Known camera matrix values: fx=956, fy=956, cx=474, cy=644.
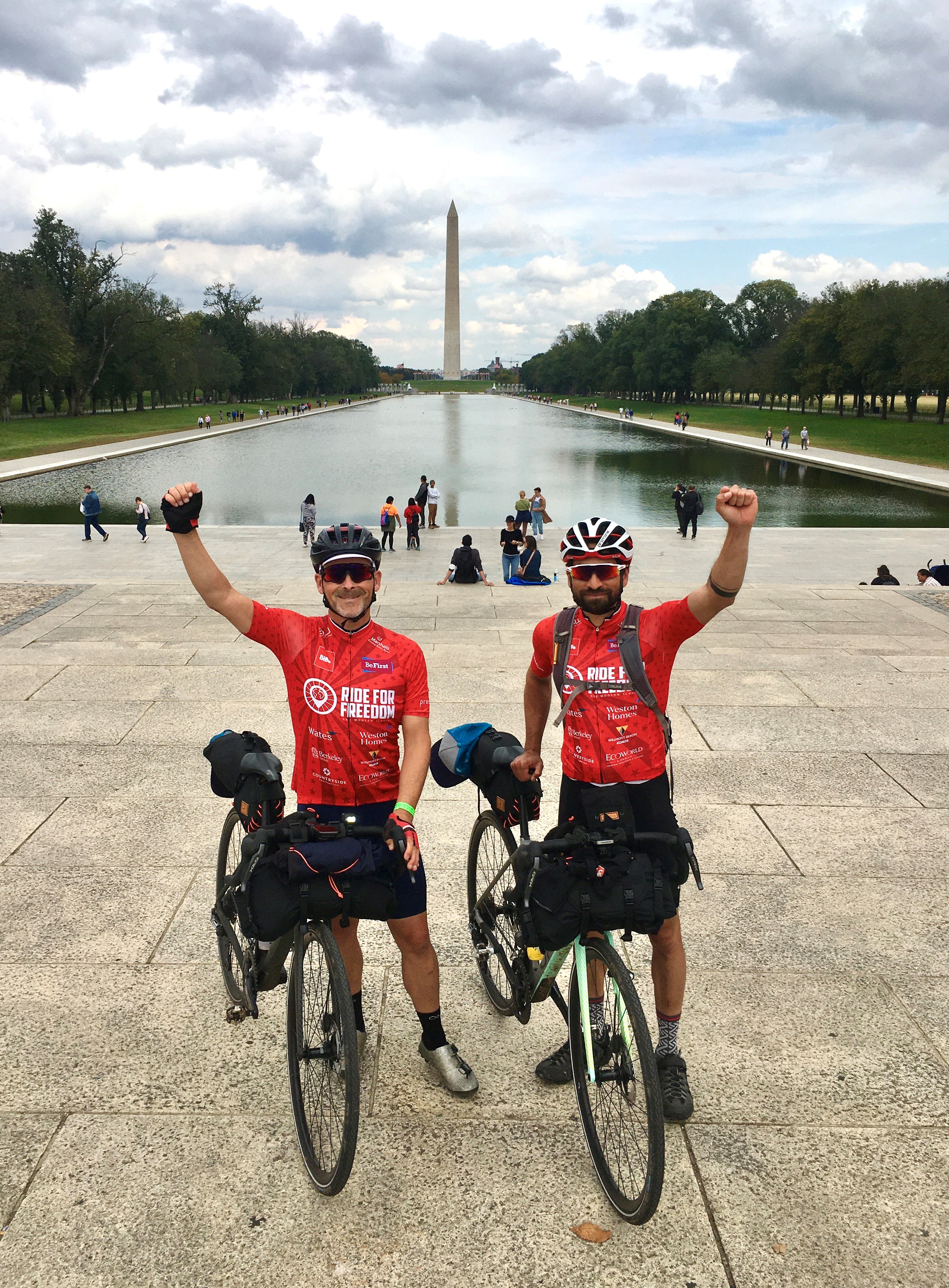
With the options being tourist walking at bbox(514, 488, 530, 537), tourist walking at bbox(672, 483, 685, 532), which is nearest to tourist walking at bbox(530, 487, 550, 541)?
tourist walking at bbox(514, 488, 530, 537)

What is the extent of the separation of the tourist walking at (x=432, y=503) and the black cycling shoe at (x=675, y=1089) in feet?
70.3

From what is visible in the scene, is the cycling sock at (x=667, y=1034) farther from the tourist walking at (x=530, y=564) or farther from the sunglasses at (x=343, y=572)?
the tourist walking at (x=530, y=564)

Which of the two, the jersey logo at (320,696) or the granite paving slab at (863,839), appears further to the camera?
the granite paving slab at (863,839)

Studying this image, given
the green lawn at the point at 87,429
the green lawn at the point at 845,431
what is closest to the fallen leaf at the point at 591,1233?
the green lawn at the point at 87,429

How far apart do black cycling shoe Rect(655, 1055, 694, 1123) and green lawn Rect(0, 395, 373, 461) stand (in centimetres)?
4750

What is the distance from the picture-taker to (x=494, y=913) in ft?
13.0

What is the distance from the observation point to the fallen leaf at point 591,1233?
110 inches

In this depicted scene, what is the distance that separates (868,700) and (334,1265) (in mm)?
Result: 6425

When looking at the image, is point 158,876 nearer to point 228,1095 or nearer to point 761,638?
point 228,1095

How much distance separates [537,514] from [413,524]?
3.06m

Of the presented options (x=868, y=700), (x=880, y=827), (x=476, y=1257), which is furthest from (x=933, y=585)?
(x=476, y=1257)

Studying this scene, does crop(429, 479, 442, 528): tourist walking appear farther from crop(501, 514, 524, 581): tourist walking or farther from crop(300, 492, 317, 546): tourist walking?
crop(501, 514, 524, 581): tourist walking

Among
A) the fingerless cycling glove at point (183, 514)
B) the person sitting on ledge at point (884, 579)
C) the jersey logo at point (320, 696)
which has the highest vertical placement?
the fingerless cycling glove at point (183, 514)

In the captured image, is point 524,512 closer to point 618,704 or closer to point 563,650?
point 563,650
